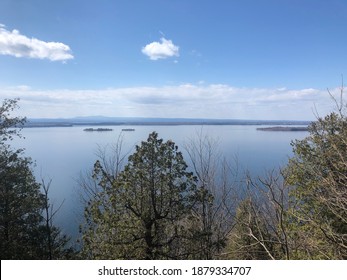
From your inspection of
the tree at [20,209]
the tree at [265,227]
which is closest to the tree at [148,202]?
the tree at [265,227]

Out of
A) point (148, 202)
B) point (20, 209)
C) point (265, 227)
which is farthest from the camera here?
point (20, 209)

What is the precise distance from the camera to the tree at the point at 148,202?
7434 millimetres

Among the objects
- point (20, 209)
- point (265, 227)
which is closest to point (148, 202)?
point (265, 227)

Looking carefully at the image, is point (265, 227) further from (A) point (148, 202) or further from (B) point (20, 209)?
(B) point (20, 209)

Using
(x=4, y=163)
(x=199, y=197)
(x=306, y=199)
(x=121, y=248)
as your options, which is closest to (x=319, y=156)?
(x=306, y=199)

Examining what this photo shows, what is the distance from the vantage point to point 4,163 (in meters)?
10.6

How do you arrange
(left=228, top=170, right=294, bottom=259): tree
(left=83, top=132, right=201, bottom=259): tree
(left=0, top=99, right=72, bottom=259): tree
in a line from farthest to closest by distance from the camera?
(left=0, top=99, right=72, bottom=259): tree
(left=83, top=132, right=201, bottom=259): tree
(left=228, top=170, right=294, bottom=259): tree

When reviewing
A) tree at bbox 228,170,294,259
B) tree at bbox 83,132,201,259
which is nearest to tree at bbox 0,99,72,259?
tree at bbox 83,132,201,259

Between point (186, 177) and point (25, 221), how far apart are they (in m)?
6.20

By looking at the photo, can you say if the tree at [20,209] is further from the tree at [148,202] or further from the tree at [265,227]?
the tree at [265,227]

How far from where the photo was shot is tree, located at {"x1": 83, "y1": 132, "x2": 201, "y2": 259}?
293 inches

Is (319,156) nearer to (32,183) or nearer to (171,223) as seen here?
(171,223)

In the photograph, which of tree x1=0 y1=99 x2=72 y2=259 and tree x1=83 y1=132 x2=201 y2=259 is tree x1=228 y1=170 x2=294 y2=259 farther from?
tree x1=0 y1=99 x2=72 y2=259

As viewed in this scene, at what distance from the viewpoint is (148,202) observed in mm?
7746
